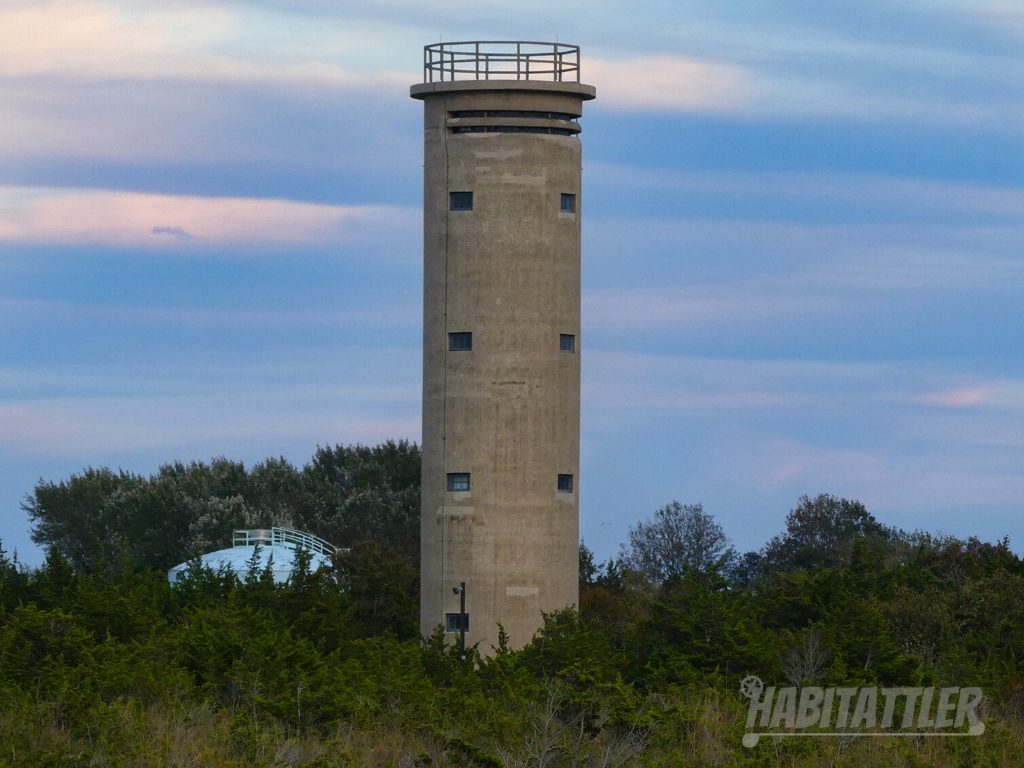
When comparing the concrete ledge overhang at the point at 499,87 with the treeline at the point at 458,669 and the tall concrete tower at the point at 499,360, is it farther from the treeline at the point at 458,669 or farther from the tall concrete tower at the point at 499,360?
the treeline at the point at 458,669

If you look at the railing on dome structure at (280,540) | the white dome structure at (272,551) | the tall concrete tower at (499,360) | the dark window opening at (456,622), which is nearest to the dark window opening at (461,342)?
the tall concrete tower at (499,360)

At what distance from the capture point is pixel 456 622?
171ft

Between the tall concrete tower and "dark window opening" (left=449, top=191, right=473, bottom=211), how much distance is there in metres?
0.03

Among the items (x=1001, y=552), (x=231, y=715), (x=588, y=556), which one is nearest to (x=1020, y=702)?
(x=231, y=715)

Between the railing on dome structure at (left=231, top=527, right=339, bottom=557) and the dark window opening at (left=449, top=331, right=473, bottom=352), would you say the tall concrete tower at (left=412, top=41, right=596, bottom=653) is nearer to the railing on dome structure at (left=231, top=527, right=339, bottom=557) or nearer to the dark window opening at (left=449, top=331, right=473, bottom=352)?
the dark window opening at (left=449, top=331, right=473, bottom=352)

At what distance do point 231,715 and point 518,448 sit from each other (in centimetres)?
1626

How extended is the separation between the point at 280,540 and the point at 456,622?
89.7 feet

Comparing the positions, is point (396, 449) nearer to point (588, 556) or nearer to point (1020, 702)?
point (588, 556)

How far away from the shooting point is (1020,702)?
42.5m

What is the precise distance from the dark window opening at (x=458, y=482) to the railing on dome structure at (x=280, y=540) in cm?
2318

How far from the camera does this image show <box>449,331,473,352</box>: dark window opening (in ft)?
170

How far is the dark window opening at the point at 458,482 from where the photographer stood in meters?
52.1

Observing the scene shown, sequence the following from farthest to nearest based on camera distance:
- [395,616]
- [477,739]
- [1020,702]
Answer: [395,616] → [1020,702] → [477,739]

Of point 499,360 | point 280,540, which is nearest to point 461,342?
point 499,360
